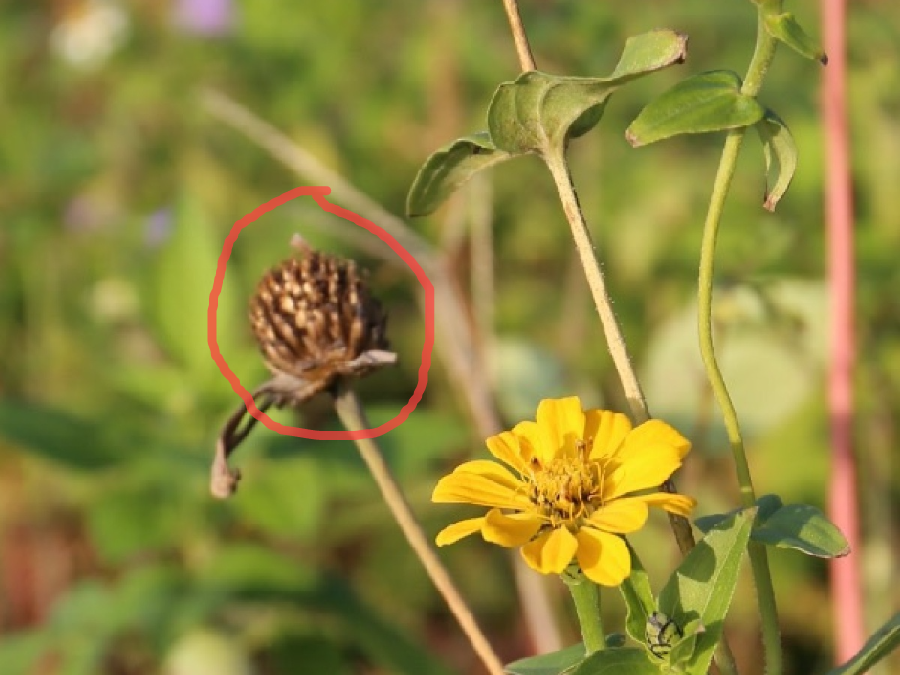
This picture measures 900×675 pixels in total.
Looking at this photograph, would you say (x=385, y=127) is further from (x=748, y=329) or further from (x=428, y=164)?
(x=428, y=164)

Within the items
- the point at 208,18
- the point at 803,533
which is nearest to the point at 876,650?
the point at 803,533

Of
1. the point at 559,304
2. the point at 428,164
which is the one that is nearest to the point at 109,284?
the point at 559,304

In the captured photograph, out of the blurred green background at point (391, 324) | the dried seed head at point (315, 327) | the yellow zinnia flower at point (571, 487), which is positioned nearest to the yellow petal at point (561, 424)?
the yellow zinnia flower at point (571, 487)

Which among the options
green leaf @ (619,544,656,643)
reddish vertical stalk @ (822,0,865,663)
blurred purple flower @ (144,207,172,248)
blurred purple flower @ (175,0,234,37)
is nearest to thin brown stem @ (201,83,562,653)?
reddish vertical stalk @ (822,0,865,663)

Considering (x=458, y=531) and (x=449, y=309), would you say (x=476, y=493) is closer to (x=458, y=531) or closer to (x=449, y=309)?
(x=458, y=531)

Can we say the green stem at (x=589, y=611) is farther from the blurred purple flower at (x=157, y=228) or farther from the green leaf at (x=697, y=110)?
the blurred purple flower at (x=157, y=228)

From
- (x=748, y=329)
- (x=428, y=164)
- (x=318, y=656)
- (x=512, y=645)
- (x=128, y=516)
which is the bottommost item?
(x=512, y=645)
